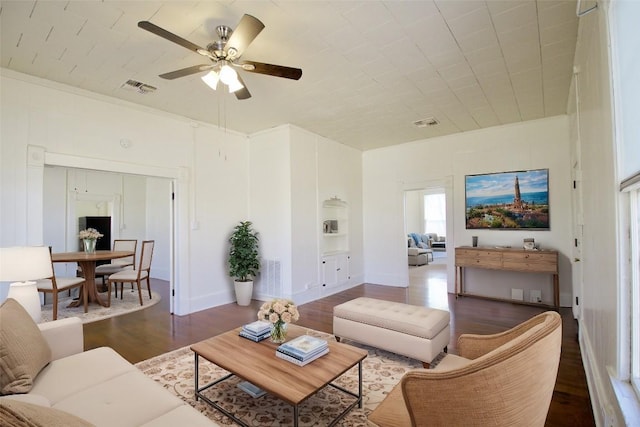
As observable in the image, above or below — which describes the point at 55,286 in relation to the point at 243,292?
above

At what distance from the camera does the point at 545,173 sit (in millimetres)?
4914

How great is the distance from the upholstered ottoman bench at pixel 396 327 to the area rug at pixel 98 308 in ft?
11.5

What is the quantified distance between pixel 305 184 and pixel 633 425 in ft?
15.2

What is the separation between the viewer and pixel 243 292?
196 inches

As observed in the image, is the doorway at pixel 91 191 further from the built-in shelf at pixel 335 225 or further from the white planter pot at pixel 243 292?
the built-in shelf at pixel 335 225

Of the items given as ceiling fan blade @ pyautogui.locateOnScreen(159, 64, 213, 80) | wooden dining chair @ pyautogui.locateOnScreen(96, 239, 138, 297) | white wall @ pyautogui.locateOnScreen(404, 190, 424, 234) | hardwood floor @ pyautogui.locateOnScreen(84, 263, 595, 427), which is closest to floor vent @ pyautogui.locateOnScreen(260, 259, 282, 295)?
hardwood floor @ pyautogui.locateOnScreen(84, 263, 595, 427)

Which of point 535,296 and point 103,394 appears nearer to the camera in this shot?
point 103,394

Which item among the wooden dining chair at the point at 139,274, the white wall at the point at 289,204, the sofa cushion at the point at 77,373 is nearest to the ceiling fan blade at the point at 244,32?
the sofa cushion at the point at 77,373

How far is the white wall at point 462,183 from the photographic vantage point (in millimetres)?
4805

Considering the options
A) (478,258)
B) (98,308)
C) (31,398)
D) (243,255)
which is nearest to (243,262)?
(243,255)

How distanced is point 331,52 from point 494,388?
2.89m

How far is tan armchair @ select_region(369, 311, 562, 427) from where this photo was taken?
1.21 meters

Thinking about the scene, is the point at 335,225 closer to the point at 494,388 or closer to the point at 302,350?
the point at 302,350

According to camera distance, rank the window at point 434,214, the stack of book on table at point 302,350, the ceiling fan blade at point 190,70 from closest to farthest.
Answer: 1. the stack of book on table at point 302,350
2. the ceiling fan blade at point 190,70
3. the window at point 434,214
